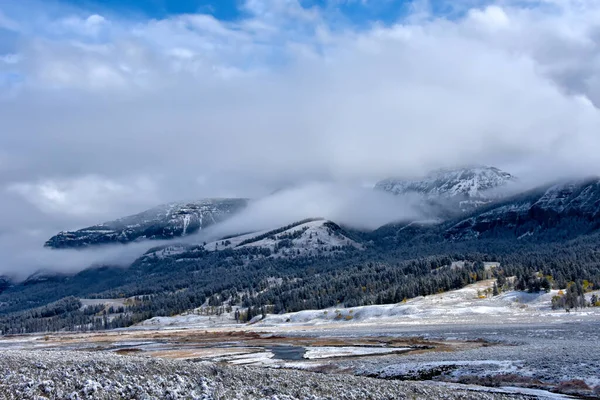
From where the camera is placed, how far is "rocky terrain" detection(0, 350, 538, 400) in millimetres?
32531

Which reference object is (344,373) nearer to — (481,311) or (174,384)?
(174,384)

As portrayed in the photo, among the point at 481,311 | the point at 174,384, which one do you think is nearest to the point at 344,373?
the point at 174,384

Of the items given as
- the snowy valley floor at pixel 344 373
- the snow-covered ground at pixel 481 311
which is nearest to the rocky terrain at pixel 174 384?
the snowy valley floor at pixel 344 373

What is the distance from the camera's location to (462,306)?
186750 millimetres

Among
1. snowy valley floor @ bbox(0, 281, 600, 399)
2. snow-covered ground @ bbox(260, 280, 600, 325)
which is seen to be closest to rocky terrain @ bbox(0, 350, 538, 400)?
snowy valley floor @ bbox(0, 281, 600, 399)

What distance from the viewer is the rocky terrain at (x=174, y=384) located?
32531 mm

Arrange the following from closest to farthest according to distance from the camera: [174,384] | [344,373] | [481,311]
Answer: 1. [174,384]
2. [344,373]
3. [481,311]

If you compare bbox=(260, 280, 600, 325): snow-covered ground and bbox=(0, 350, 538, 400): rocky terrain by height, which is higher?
bbox=(0, 350, 538, 400): rocky terrain

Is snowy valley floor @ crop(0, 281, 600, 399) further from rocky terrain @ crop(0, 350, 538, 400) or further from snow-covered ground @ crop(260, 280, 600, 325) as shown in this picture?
snow-covered ground @ crop(260, 280, 600, 325)

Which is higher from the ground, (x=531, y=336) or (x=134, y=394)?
(x=134, y=394)

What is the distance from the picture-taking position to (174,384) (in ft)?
118

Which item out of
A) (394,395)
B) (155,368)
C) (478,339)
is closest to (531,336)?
(478,339)

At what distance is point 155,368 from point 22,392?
37.5ft

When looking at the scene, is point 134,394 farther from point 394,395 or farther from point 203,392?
point 394,395
